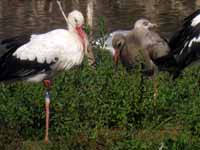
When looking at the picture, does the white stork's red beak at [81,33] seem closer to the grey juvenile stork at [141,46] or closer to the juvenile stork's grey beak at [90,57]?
the juvenile stork's grey beak at [90,57]

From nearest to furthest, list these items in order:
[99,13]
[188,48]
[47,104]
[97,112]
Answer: [97,112], [47,104], [188,48], [99,13]

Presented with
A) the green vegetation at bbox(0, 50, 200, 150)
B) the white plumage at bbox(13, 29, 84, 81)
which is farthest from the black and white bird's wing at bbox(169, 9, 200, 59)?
the white plumage at bbox(13, 29, 84, 81)

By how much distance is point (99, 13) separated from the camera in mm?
28016

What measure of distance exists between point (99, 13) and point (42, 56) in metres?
18.1

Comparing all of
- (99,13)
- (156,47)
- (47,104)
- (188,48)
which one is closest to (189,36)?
(188,48)

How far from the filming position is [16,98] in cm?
962

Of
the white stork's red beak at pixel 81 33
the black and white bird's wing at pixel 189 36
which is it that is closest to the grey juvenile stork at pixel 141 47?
the black and white bird's wing at pixel 189 36

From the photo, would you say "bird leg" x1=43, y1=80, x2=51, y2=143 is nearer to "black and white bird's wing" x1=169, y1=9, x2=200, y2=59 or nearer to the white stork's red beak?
the white stork's red beak

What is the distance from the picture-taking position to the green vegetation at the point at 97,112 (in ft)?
27.0

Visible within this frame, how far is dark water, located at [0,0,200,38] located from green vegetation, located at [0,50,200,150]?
1180 cm

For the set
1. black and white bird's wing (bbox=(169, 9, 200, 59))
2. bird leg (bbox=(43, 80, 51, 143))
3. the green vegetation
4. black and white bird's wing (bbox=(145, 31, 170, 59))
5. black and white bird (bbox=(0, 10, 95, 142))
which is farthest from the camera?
black and white bird's wing (bbox=(145, 31, 170, 59))

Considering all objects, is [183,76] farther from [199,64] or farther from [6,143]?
[6,143]

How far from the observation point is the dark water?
24.2 m

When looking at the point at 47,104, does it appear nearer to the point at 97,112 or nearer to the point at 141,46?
the point at 97,112
